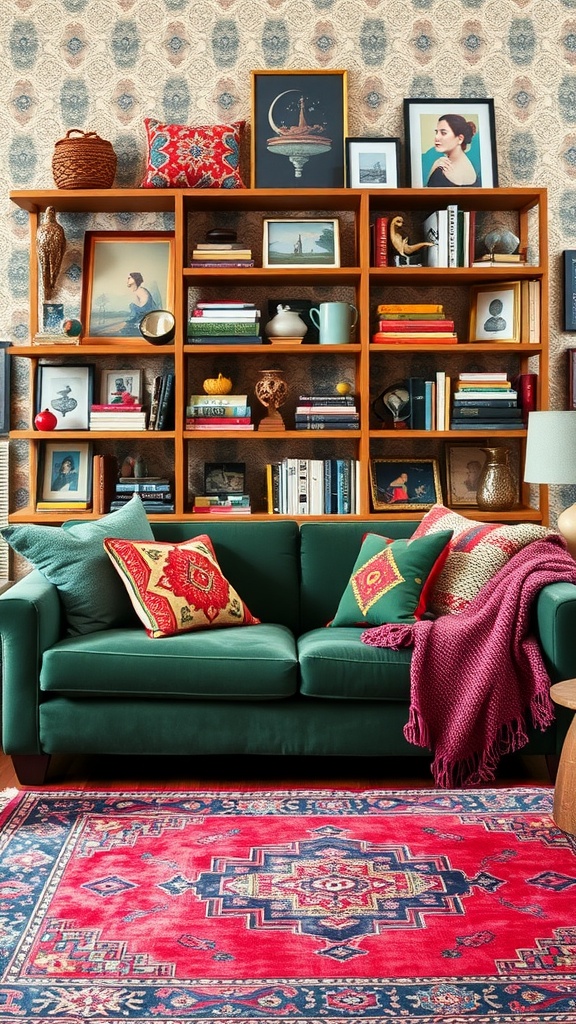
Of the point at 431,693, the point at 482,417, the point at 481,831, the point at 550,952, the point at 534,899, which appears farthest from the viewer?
the point at 482,417

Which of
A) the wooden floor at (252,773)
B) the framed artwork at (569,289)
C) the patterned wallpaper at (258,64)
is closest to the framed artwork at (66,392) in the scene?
the patterned wallpaper at (258,64)

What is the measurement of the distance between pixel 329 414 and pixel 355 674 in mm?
1529

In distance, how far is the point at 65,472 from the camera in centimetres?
473

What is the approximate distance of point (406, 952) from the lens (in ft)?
7.53

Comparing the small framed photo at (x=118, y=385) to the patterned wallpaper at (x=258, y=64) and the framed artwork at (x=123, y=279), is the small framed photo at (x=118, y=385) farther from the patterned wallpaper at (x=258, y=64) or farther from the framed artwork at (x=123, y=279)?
the patterned wallpaper at (x=258, y=64)

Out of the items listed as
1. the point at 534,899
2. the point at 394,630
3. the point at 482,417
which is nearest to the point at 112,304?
the point at 482,417

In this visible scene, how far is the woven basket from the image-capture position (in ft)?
14.8

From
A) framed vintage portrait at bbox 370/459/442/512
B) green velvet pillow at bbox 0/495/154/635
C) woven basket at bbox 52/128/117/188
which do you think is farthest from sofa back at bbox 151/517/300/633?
woven basket at bbox 52/128/117/188

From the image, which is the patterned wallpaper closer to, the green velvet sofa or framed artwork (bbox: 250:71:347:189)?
framed artwork (bbox: 250:71:347:189)

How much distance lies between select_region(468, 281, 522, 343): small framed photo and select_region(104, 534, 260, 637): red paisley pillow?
1.74 m

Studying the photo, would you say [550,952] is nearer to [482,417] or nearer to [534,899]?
[534,899]

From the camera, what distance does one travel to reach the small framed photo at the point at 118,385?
477cm

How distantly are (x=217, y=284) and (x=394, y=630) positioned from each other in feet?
6.67

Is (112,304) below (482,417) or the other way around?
the other way around
